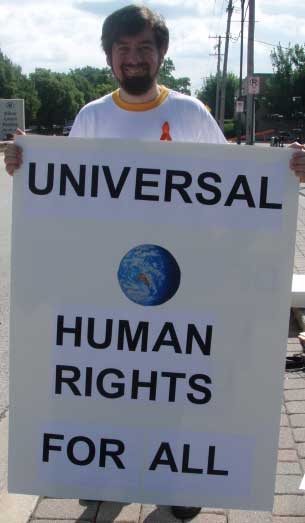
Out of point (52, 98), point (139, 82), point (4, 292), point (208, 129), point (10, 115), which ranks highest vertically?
point (52, 98)

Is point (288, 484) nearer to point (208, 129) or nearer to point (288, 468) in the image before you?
point (288, 468)

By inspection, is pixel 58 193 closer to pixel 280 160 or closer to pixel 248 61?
pixel 280 160

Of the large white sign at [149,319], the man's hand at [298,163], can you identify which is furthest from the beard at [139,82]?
the man's hand at [298,163]

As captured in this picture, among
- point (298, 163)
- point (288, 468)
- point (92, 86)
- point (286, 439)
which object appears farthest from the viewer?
point (92, 86)

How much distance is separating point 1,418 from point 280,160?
86.6 inches

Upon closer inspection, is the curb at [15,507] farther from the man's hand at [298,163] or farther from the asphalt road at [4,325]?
the man's hand at [298,163]

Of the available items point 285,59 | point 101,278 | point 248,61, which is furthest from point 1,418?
point 285,59

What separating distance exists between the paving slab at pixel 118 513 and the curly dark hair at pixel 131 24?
1.84m

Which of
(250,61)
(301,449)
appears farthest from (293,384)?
(250,61)

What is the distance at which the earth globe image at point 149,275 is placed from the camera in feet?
7.77

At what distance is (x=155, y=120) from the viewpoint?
8.72ft

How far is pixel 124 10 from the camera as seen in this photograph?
2.61 metres

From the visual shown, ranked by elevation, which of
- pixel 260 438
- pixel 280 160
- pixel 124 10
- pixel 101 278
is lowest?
pixel 260 438

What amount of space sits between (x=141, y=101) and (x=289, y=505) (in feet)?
5.71
